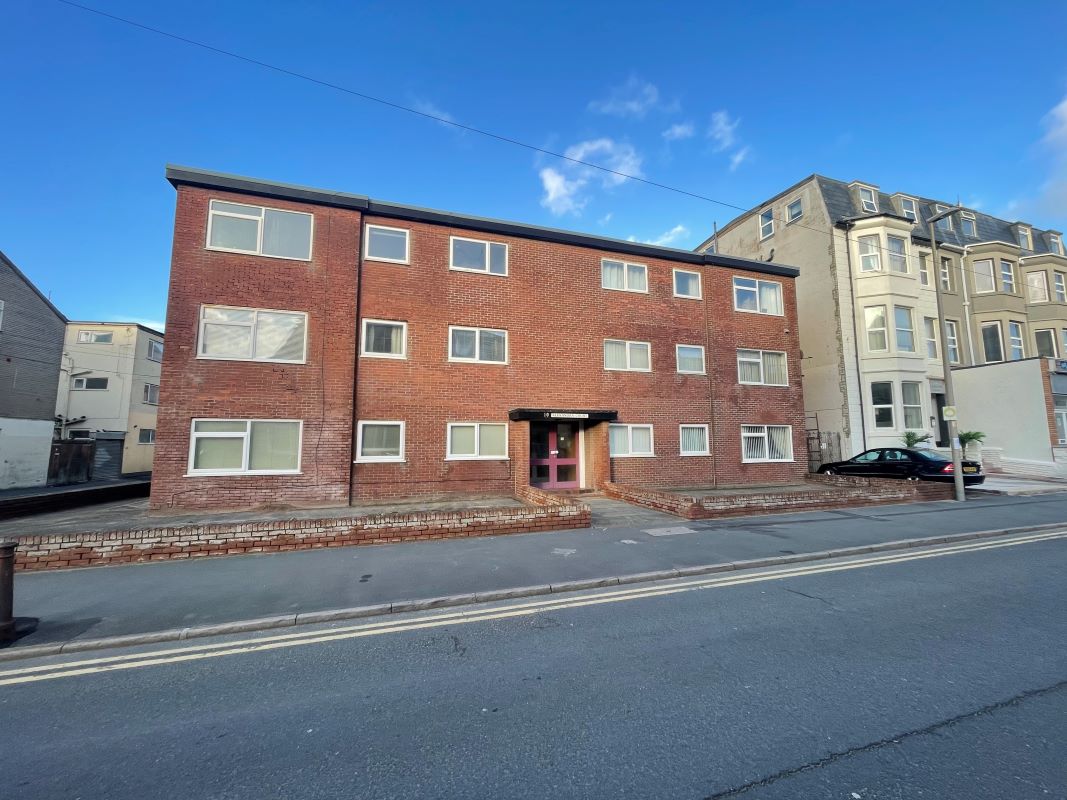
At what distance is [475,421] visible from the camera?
14.0m

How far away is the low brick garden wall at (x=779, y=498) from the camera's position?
36.8 feet

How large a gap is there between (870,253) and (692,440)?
532 inches

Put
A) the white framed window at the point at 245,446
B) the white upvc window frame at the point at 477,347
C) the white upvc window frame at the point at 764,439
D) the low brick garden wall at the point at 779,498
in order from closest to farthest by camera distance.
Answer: the low brick garden wall at the point at 779,498, the white framed window at the point at 245,446, the white upvc window frame at the point at 477,347, the white upvc window frame at the point at 764,439

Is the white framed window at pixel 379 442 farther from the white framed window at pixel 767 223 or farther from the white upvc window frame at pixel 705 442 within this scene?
the white framed window at pixel 767 223

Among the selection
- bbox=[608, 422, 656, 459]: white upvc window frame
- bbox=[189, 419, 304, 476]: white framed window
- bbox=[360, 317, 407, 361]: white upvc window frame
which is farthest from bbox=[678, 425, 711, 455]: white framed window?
bbox=[189, 419, 304, 476]: white framed window

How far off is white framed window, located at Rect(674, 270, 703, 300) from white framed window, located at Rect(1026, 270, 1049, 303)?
74.9ft

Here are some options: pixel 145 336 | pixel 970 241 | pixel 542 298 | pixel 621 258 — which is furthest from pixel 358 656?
pixel 970 241

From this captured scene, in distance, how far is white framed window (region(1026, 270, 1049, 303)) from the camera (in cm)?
2580

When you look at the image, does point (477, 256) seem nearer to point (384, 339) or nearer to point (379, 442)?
point (384, 339)

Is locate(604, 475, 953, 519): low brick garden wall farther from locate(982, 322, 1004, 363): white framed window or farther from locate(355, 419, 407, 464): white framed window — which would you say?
locate(982, 322, 1004, 363): white framed window

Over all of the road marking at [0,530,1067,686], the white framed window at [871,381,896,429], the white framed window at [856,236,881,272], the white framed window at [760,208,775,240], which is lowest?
the road marking at [0,530,1067,686]

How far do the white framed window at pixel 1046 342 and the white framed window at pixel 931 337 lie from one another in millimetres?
8442

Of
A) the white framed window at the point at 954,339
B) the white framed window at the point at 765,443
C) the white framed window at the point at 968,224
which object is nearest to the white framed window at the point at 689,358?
the white framed window at the point at 765,443

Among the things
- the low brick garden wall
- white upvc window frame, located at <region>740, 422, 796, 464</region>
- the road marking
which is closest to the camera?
the road marking
